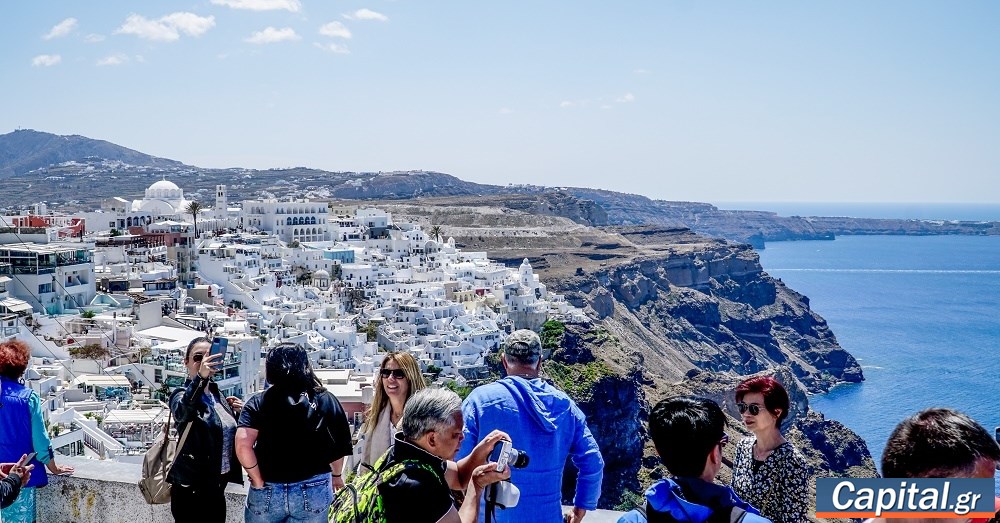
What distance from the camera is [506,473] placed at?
2838mm

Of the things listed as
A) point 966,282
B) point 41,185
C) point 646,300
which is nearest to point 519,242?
point 646,300

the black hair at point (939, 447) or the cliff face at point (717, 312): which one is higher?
the black hair at point (939, 447)

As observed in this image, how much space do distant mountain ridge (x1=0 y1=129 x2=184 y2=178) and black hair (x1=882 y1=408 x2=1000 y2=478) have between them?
7297 inches

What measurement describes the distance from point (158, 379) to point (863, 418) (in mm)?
43405

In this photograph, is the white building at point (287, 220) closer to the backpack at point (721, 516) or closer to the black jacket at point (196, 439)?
the black jacket at point (196, 439)

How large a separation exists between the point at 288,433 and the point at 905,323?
279 ft

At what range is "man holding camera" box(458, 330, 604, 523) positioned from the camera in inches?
138

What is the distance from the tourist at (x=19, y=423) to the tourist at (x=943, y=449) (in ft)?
11.8

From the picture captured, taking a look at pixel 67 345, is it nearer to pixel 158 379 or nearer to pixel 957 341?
pixel 158 379

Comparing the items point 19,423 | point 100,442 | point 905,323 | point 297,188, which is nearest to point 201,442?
point 19,423

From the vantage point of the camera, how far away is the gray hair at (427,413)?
278cm

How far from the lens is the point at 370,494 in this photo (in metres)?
2.81

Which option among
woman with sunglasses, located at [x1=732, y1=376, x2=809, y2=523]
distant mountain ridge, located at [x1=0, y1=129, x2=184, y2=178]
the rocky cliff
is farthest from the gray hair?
distant mountain ridge, located at [x1=0, y1=129, x2=184, y2=178]

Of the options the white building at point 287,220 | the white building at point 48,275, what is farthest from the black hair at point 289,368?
the white building at point 287,220
